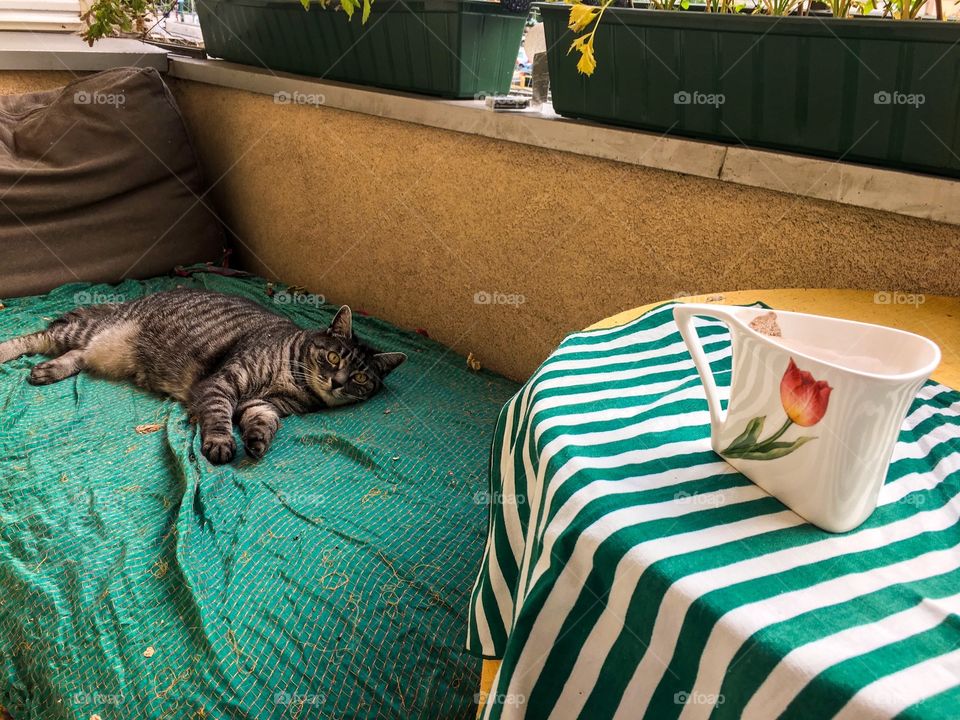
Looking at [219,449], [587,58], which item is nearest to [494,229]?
[587,58]

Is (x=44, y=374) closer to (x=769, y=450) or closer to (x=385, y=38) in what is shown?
(x=385, y=38)

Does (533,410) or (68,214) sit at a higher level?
(533,410)

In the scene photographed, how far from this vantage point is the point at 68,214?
2576 mm

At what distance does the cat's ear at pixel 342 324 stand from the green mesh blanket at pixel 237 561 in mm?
231

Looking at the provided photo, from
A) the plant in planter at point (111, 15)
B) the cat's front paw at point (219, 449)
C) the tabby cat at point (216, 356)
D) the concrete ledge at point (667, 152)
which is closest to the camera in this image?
the concrete ledge at point (667, 152)

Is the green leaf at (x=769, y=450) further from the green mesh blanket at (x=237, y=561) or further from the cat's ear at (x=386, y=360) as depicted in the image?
the cat's ear at (x=386, y=360)

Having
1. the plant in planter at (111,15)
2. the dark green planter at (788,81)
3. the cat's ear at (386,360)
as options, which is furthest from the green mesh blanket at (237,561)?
the plant in planter at (111,15)

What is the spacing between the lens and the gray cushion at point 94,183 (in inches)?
97.2

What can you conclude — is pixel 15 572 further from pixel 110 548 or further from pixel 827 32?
pixel 827 32

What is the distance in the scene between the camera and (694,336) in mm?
770

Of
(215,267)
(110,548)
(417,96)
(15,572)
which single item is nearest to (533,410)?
(110,548)

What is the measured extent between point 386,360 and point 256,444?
1.51 feet

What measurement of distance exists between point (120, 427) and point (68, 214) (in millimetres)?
1152

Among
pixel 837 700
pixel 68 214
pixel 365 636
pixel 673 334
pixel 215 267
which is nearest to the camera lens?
pixel 837 700
